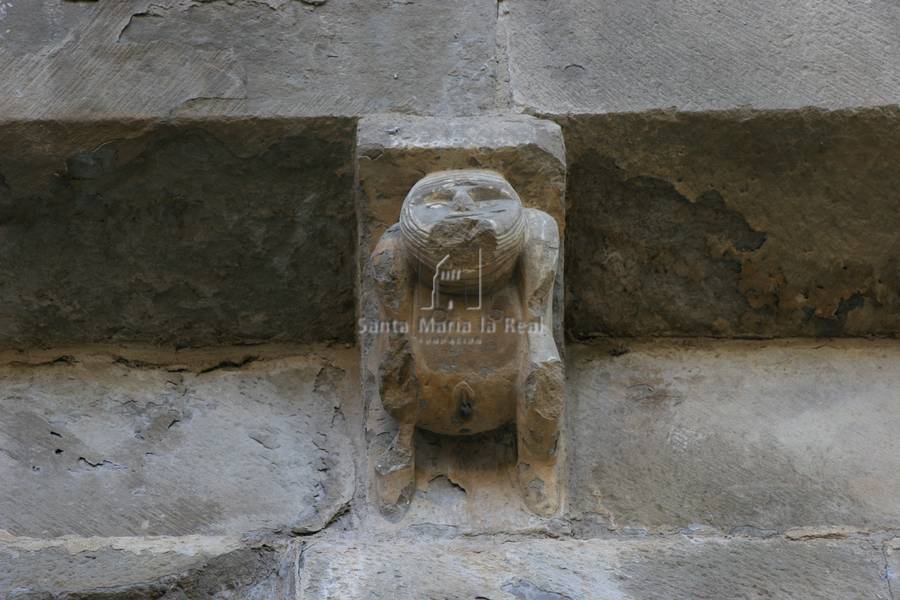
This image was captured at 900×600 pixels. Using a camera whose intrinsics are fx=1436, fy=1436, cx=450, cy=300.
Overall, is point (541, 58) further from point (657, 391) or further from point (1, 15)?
point (1, 15)

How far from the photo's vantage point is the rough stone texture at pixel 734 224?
10.8ft

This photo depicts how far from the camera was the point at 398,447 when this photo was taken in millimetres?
2992

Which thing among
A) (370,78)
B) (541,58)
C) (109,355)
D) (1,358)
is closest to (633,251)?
(541,58)

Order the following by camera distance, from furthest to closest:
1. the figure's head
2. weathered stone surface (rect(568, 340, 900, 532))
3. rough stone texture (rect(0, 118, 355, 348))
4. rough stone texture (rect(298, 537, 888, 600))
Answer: rough stone texture (rect(0, 118, 355, 348)), weathered stone surface (rect(568, 340, 900, 532)), the figure's head, rough stone texture (rect(298, 537, 888, 600))

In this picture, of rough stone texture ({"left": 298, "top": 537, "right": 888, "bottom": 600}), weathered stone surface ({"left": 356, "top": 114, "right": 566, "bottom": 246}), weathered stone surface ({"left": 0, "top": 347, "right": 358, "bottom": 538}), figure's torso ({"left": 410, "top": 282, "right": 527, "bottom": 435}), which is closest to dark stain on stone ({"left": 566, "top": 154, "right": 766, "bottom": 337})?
weathered stone surface ({"left": 356, "top": 114, "right": 566, "bottom": 246})

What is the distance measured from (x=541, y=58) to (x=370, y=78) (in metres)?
0.41

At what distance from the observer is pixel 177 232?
3379mm

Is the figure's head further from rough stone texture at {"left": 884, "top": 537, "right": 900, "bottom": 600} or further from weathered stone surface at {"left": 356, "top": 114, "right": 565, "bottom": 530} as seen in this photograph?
rough stone texture at {"left": 884, "top": 537, "right": 900, "bottom": 600}

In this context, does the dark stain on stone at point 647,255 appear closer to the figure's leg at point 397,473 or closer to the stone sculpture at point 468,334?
the stone sculpture at point 468,334

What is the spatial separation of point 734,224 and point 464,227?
0.81 m

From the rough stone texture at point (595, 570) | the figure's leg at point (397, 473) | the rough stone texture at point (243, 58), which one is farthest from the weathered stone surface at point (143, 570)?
the rough stone texture at point (243, 58)

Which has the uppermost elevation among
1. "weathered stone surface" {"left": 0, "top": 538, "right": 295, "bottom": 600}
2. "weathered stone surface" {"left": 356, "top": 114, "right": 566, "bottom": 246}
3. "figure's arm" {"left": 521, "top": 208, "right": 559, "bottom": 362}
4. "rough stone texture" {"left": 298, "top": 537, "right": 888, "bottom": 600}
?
"weathered stone surface" {"left": 356, "top": 114, "right": 566, "bottom": 246}

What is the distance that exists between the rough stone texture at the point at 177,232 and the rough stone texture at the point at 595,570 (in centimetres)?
85

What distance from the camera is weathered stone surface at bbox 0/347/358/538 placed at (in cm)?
306
